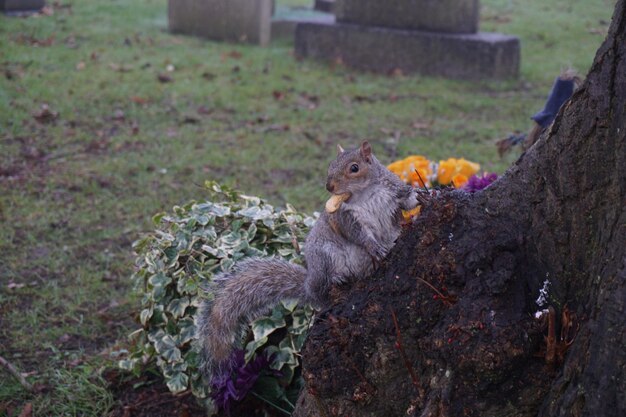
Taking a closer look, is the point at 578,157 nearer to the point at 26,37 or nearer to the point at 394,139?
the point at 394,139

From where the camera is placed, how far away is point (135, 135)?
246 inches

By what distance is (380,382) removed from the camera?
180cm

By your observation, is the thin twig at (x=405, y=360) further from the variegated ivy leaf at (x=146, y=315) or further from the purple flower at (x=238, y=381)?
the variegated ivy leaf at (x=146, y=315)

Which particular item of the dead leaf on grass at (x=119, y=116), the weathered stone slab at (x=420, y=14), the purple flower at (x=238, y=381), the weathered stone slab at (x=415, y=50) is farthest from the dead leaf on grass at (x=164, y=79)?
the purple flower at (x=238, y=381)

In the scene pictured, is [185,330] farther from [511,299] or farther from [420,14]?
[420,14]

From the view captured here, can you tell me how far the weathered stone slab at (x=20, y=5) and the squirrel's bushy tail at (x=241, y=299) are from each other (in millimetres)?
8481

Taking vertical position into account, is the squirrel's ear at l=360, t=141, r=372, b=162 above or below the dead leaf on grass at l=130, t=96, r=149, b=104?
above

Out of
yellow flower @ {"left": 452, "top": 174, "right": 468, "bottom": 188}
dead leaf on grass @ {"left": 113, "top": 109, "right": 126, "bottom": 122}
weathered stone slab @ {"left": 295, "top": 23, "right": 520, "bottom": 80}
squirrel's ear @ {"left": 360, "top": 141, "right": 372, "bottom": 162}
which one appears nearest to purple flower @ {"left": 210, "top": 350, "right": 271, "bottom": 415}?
squirrel's ear @ {"left": 360, "top": 141, "right": 372, "bottom": 162}

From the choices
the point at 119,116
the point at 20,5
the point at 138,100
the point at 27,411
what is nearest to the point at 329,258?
the point at 27,411

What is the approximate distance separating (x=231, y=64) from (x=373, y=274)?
267 inches

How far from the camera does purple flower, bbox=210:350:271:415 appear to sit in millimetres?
2541

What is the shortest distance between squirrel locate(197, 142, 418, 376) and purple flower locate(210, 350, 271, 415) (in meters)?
0.12

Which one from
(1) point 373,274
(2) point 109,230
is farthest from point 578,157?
(2) point 109,230

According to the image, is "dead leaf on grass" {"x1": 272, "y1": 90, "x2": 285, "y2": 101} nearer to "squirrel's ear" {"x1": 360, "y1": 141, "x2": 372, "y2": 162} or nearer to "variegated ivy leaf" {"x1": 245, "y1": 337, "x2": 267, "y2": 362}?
"variegated ivy leaf" {"x1": 245, "y1": 337, "x2": 267, "y2": 362}
